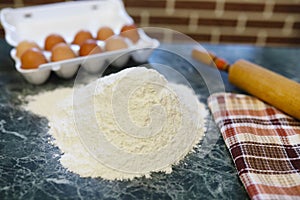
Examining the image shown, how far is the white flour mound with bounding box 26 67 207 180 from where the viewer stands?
70 centimetres

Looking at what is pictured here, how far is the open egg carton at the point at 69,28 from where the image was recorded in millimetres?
940

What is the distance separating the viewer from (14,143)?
75 centimetres

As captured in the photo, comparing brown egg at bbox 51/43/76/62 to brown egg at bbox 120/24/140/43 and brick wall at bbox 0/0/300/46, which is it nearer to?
brown egg at bbox 120/24/140/43

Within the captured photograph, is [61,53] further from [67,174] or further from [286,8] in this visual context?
[286,8]

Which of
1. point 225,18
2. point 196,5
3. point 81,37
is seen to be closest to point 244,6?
point 225,18

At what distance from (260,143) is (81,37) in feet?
1.87

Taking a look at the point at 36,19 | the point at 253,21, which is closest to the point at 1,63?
the point at 36,19

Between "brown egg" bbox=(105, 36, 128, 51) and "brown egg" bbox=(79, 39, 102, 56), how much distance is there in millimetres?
26

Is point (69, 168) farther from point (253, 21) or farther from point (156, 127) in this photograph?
point (253, 21)

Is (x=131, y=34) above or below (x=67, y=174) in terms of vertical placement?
above

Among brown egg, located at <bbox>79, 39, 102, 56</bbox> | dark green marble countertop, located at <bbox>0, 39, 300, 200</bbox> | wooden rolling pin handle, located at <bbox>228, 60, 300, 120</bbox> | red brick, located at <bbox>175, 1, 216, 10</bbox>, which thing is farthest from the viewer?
red brick, located at <bbox>175, 1, 216, 10</bbox>

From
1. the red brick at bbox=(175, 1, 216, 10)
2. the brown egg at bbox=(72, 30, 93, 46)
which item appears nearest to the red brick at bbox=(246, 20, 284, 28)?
the red brick at bbox=(175, 1, 216, 10)

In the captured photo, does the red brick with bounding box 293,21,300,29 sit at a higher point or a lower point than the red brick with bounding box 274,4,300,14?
lower

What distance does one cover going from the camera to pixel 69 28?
3.66ft
